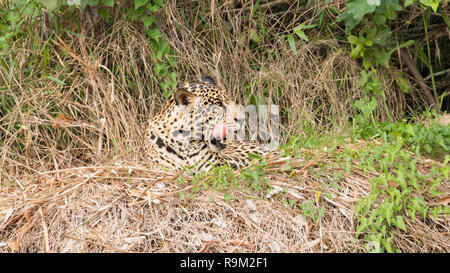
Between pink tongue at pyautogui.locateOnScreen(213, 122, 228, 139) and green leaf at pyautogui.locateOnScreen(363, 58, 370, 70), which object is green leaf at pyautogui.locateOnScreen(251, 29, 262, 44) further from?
pink tongue at pyautogui.locateOnScreen(213, 122, 228, 139)

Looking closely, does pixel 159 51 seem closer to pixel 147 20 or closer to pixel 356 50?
pixel 147 20

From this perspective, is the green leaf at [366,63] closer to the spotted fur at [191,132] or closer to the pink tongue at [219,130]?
the spotted fur at [191,132]

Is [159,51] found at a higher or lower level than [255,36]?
lower

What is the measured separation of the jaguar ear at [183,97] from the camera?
4.62 meters

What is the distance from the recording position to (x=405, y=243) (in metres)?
3.73

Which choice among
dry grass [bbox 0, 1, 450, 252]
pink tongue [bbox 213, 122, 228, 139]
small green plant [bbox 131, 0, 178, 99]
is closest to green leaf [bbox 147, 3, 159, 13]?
small green plant [bbox 131, 0, 178, 99]

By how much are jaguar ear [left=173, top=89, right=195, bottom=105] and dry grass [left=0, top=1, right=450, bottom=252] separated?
587 millimetres

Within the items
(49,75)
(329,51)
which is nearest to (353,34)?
(329,51)

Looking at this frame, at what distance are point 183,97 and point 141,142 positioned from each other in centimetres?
87

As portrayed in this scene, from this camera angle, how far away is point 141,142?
17.6ft

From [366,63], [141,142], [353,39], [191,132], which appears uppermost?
[353,39]

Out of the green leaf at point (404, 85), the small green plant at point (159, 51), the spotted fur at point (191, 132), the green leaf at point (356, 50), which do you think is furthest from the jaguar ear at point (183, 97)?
the green leaf at point (404, 85)

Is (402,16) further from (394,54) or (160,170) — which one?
(160,170)

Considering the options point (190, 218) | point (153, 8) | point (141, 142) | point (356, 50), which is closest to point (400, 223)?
point (190, 218)
